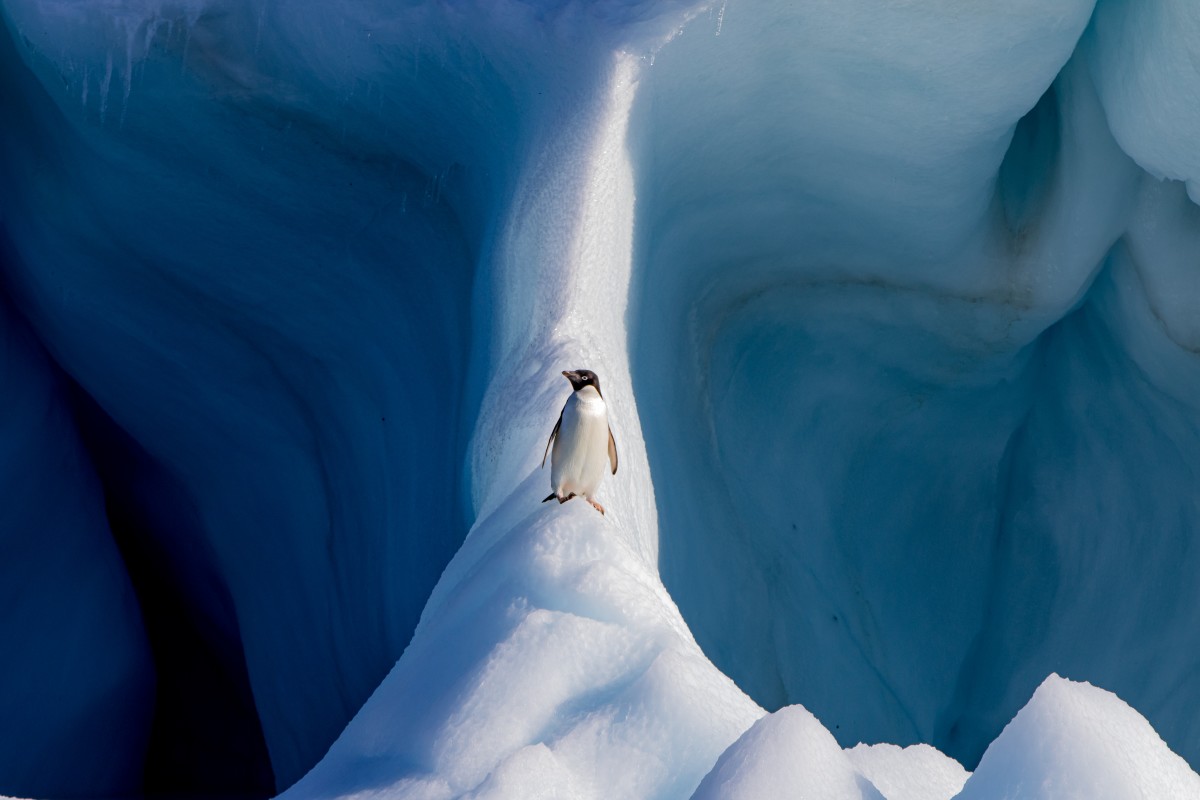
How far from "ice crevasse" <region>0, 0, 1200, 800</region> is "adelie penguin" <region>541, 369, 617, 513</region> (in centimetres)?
11

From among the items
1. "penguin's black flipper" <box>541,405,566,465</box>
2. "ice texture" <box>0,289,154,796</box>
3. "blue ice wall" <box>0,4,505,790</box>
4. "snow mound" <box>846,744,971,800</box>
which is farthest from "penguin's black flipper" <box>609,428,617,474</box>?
"ice texture" <box>0,289,154,796</box>

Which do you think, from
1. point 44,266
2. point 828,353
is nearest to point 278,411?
point 44,266

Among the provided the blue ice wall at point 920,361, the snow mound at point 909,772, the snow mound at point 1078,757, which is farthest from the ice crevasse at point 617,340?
the snow mound at point 1078,757

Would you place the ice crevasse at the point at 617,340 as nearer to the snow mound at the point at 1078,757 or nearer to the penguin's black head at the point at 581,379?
the penguin's black head at the point at 581,379

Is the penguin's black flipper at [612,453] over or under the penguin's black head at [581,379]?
under

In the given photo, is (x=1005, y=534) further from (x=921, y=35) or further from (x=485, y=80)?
(x=485, y=80)

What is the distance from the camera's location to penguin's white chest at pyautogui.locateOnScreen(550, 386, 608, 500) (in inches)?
59.1

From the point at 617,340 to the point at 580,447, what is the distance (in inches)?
21.1

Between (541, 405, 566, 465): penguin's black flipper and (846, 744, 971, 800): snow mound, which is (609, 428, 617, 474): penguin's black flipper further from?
(846, 744, 971, 800): snow mound

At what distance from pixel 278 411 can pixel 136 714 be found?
960 millimetres

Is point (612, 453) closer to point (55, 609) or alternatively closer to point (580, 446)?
point (580, 446)

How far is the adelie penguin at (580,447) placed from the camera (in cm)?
150

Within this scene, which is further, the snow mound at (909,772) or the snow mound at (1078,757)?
the snow mound at (909,772)

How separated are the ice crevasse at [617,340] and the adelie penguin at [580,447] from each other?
0.37 ft
